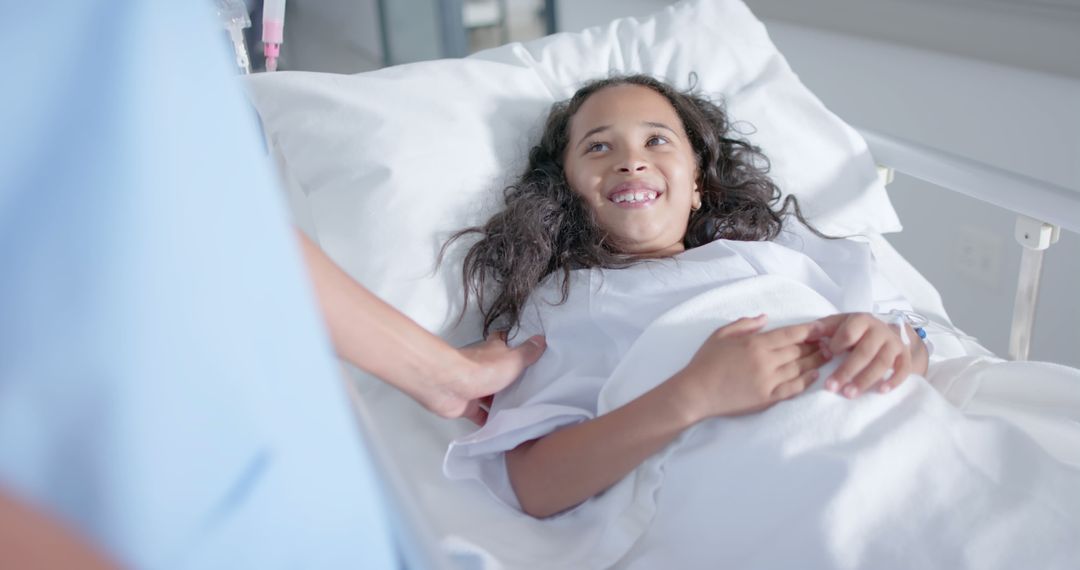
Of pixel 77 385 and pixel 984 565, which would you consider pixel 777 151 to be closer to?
pixel 984 565

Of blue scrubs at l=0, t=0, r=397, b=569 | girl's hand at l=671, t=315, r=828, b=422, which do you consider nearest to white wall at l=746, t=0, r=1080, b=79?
girl's hand at l=671, t=315, r=828, b=422

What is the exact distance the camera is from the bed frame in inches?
45.4

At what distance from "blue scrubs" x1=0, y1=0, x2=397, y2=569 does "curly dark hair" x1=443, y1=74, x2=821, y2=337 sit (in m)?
0.81

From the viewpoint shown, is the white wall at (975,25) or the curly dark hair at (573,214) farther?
the white wall at (975,25)

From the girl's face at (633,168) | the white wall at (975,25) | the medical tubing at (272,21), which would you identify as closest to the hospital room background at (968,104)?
the white wall at (975,25)

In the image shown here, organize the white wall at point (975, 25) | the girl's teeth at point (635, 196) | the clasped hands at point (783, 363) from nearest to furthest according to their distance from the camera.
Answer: the clasped hands at point (783, 363) < the girl's teeth at point (635, 196) < the white wall at point (975, 25)

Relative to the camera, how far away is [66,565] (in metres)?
0.30

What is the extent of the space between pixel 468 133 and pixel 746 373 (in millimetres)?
631

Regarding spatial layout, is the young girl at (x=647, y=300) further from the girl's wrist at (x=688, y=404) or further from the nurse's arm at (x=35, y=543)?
the nurse's arm at (x=35, y=543)

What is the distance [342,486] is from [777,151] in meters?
1.27

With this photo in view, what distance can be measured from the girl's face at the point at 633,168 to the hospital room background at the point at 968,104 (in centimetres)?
66

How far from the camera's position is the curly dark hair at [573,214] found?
1247 mm

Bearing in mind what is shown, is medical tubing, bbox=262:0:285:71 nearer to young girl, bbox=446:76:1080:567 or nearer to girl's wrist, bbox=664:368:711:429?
Answer: young girl, bbox=446:76:1080:567

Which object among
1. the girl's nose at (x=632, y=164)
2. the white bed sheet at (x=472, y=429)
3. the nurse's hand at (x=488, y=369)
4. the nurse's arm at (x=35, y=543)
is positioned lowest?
the white bed sheet at (x=472, y=429)
